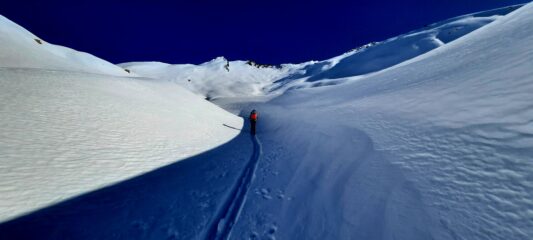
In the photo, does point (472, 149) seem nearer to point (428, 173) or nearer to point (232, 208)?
point (428, 173)

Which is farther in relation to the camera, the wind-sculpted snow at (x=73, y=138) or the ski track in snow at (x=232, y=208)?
the wind-sculpted snow at (x=73, y=138)

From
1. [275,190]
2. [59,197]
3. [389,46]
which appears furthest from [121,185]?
[389,46]

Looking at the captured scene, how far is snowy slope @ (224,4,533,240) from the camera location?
8.72ft

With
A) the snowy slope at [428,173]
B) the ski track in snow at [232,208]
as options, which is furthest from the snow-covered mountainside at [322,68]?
the ski track in snow at [232,208]

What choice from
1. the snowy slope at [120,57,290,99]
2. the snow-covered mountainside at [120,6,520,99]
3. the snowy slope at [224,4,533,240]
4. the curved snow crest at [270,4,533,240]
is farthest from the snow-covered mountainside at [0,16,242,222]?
the snowy slope at [120,57,290,99]

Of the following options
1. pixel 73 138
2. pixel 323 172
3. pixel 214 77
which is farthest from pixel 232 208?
pixel 214 77

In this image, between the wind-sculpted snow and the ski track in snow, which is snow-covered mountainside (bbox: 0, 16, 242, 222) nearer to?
the wind-sculpted snow

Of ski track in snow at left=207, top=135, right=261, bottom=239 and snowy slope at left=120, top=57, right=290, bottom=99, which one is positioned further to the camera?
snowy slope at left=120, top=57, right=290, bottom=99

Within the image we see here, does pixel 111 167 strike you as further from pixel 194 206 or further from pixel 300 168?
pixel 300 168

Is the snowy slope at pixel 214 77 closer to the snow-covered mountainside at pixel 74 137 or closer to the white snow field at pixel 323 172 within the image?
A: the snow-covered mountainside at pixel 74 137

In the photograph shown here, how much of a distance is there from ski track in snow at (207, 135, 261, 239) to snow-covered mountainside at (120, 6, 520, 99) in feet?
96.4

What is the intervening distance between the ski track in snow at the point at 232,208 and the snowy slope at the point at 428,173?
153 millimetres

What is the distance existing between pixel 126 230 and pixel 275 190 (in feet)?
9.45

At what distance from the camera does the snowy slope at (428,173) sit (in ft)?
8.72
